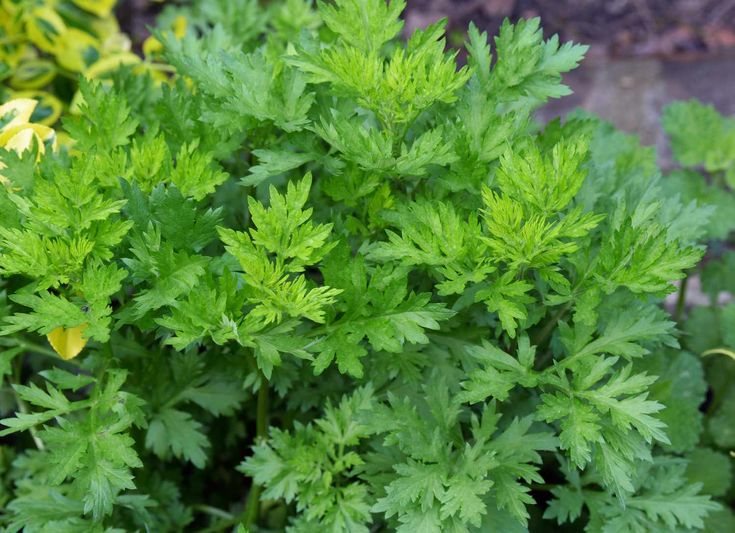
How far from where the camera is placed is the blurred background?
9.91 feet

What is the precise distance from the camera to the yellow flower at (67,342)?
1351 millimetres

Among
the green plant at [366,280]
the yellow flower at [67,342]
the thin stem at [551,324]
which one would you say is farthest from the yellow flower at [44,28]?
the thin stem at [551,324]

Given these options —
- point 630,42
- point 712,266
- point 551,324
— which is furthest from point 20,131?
point 630,42

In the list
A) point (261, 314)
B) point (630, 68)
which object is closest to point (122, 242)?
point (261, 314)

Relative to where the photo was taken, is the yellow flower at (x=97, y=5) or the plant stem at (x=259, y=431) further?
the yellow flower at (x=97, y=5)

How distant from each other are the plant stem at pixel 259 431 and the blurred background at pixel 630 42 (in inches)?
75.6

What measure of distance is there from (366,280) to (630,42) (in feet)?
8.37

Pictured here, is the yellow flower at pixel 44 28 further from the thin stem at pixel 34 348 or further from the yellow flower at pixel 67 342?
the yellow flower at pixel 67 342

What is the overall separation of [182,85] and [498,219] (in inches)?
27.9

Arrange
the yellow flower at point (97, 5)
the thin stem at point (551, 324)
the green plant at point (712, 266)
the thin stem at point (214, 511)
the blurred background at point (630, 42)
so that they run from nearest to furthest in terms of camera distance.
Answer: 1. the thin stem at point (551, 324)
2. the thin stem at point (214, 511)
3. the green plant at point (712, 266)
4. the yellow flower at point (97, 5)
5. the blurred background at point (630, 42)

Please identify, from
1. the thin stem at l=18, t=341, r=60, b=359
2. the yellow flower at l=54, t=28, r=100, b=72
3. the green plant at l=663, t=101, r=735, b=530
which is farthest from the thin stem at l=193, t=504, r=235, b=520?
the yellow flower at l=54, t=28, r=100, b=72

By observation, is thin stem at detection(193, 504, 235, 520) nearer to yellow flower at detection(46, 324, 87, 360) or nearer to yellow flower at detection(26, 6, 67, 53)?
yellow flower at detection(46, 324, 87, 360)

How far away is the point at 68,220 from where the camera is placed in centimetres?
122

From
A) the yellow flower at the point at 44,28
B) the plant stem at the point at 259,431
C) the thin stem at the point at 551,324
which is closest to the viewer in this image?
the thin stem at the point at 551,324
